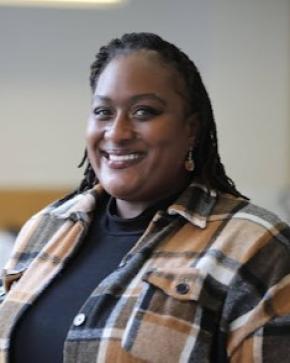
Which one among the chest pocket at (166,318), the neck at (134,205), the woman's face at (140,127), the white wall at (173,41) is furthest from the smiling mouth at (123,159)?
the white wall at (173,41)

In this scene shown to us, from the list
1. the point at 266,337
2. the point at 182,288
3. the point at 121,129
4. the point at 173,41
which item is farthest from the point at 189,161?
the point at 173,41

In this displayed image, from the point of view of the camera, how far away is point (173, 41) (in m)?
3.66

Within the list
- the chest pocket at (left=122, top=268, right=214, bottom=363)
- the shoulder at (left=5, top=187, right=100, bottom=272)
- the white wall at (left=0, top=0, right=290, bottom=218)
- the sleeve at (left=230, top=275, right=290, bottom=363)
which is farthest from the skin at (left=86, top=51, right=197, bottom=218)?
the white wall at (left=0, top=0, right=290, bottom=218)

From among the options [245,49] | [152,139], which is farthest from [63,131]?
[152,139]

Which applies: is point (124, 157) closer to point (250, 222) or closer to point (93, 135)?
point (93, 135)

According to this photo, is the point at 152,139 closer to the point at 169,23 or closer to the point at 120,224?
the point at 120,224

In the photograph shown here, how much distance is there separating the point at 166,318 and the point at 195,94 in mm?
511

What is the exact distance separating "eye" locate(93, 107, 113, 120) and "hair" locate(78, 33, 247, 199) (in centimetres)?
11

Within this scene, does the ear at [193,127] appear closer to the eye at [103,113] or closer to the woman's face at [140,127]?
the woman's face at [140,127]

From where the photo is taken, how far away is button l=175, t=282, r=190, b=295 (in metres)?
1.44

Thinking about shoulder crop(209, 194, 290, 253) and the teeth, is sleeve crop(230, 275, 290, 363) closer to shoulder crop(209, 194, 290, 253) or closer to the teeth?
shoulder crop(209, 194, 290, 253)

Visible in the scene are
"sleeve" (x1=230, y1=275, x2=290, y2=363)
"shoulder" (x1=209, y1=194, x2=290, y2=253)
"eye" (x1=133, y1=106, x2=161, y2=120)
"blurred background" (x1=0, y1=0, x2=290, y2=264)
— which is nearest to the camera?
"sleeve" (x1=230, y1=275, x2=290, y2=363)

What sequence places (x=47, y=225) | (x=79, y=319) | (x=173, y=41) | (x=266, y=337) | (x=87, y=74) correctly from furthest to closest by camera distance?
(x=87, y=74) < (x=173, y=41) < (x=47, y=225) < (x=79, y=319) < (x=266, y=337)

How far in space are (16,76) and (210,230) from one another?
2.48 metres
